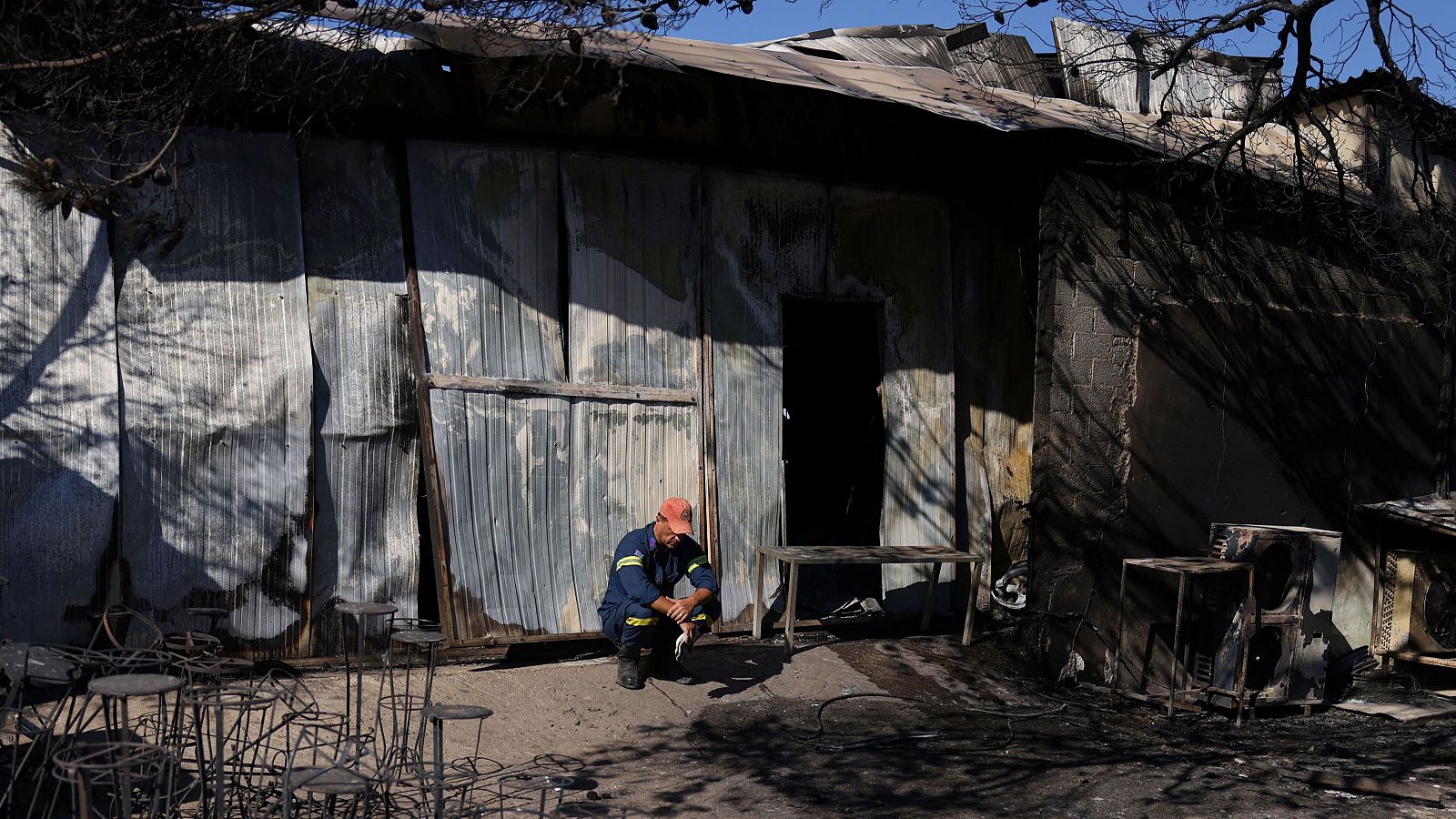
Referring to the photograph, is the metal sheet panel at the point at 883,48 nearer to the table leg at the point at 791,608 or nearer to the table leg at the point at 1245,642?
the table leg at the point at 791,608

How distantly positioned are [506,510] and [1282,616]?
4936 mm

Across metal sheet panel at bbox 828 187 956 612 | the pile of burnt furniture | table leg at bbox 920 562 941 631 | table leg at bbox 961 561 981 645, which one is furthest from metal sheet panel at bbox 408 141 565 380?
table leg at bbox 961 561 981 645

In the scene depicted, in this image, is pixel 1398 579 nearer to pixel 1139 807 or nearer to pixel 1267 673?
pixel 1267 673

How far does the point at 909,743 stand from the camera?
668 cm

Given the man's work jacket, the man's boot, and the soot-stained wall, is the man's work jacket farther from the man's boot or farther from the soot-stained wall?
the soot-stained wall

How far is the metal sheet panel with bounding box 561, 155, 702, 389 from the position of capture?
7.91m

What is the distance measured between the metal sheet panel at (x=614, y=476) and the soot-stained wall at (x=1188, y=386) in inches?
92.4

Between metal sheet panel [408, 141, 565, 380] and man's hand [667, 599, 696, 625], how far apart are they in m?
1.70

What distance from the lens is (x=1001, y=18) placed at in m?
7.39

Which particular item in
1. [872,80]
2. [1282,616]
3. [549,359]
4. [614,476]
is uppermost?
[872,80]

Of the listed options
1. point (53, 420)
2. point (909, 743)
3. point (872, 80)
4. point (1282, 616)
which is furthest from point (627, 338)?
point (1282, 616)

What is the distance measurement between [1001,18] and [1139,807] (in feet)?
14.7

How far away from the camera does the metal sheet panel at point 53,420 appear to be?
21.0 feet

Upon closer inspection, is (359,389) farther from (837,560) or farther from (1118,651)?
(1118,651)
